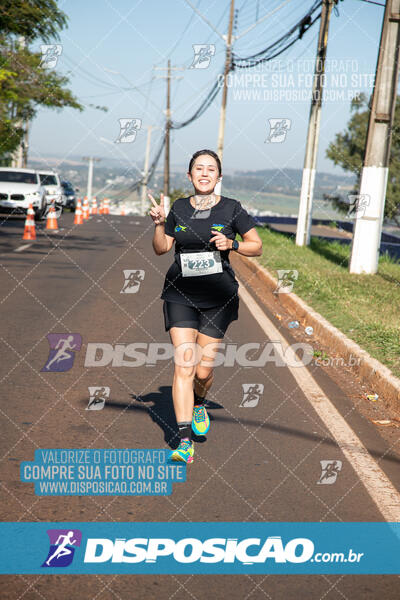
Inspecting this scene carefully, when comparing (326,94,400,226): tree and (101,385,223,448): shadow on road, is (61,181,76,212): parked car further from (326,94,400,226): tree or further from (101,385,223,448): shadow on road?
(101,385,223,448): shadow on road

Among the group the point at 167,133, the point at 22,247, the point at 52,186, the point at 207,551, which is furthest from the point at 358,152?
the point at 207,551

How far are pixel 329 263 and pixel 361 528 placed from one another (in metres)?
14.6

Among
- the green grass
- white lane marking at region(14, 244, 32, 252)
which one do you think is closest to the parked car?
white lane marking at region(14, 244, 32, 252)

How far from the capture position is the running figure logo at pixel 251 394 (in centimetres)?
650

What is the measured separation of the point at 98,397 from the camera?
6422 mm

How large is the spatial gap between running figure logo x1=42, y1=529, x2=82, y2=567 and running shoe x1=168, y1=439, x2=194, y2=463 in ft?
3.42

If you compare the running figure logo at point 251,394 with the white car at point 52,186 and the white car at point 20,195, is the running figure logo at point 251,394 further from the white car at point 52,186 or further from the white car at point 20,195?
the white car at point 52,186

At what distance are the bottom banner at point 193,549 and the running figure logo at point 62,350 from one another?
3.49 meters

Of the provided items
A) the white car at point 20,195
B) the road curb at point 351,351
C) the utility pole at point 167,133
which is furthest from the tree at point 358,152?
the road curb at point 351,351

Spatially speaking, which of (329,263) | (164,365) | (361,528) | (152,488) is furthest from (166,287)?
(329,263)

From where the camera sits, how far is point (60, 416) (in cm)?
577

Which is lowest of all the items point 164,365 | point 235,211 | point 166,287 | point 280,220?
point 280,220

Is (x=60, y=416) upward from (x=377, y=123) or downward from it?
downward

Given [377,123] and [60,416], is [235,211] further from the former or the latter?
[377,123]
